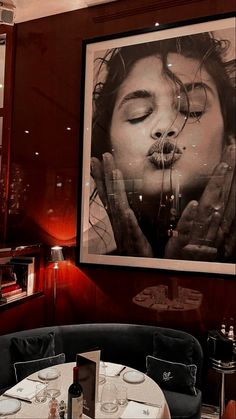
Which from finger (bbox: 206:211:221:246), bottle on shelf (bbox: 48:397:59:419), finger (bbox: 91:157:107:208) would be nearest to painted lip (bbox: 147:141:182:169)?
finger (bbox: 91:157:107:208)

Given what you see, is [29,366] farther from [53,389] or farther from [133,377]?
[133,377]

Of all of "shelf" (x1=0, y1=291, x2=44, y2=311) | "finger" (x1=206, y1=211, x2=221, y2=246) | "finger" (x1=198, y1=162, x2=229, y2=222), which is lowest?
"shelf" (x1=0, y1=291, x2=44, y2=311)

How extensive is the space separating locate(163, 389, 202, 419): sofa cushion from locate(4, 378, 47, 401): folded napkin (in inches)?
43.1

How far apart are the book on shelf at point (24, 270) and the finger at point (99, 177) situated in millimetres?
1112

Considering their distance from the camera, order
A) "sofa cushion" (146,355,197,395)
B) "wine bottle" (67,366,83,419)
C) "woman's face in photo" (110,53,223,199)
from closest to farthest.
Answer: "wine bottle" (67,366,83,419) → "sofa cushion" (146,355,197,395) → "woman's face in photo" (110,53,223,199)

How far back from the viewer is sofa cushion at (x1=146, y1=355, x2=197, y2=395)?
3094 mm

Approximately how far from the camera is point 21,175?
4484 mm

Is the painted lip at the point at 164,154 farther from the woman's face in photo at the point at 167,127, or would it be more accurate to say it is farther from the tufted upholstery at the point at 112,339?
the tufted upholstery at the point at 112,339

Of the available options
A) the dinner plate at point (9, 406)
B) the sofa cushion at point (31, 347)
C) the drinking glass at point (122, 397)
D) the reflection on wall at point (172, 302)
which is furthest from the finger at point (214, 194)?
the dinner plate at point (9, 406)

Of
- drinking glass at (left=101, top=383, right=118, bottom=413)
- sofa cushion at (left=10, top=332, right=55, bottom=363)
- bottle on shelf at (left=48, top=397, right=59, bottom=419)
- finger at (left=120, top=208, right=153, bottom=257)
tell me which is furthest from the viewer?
finger at (left=120, top=208, right=153, bottom=257)

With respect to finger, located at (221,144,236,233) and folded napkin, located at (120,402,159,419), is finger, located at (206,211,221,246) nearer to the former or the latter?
finger, located at (221,144,236,233)

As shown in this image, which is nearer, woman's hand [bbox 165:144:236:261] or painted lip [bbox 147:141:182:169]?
woman's hand [bbox 165:144:236:261]

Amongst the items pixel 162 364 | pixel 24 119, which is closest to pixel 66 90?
pixel 24 119

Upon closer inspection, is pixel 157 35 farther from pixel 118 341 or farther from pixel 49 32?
pixel 118 341
